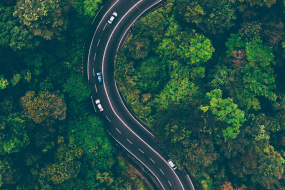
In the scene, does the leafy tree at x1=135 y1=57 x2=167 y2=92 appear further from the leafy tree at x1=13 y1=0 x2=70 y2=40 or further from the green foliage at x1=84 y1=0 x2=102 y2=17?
the leafy tree at x1=13 y1=0 x2=70 y2=40

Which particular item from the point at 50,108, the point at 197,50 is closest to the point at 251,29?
the point at 197,50

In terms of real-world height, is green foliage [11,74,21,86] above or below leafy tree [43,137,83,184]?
above

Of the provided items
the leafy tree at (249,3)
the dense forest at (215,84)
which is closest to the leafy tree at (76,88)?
the dense forest at (215,84)

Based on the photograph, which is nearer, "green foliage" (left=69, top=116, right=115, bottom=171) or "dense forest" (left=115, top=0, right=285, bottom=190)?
"dense forest" (left=115, top=0, right=285, bottom=190)

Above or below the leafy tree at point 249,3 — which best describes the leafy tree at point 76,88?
below

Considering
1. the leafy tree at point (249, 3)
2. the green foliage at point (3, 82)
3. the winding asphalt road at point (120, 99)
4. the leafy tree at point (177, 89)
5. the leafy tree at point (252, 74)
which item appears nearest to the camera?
the green foliage at point (3, 82)

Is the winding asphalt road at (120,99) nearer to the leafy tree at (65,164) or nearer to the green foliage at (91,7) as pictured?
the green foliage at (91,7)

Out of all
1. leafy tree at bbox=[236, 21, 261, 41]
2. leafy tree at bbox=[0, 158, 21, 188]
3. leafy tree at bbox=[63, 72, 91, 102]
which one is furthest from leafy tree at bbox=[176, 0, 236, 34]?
leafy tree at bbox=[0, 158, 21, 188]
